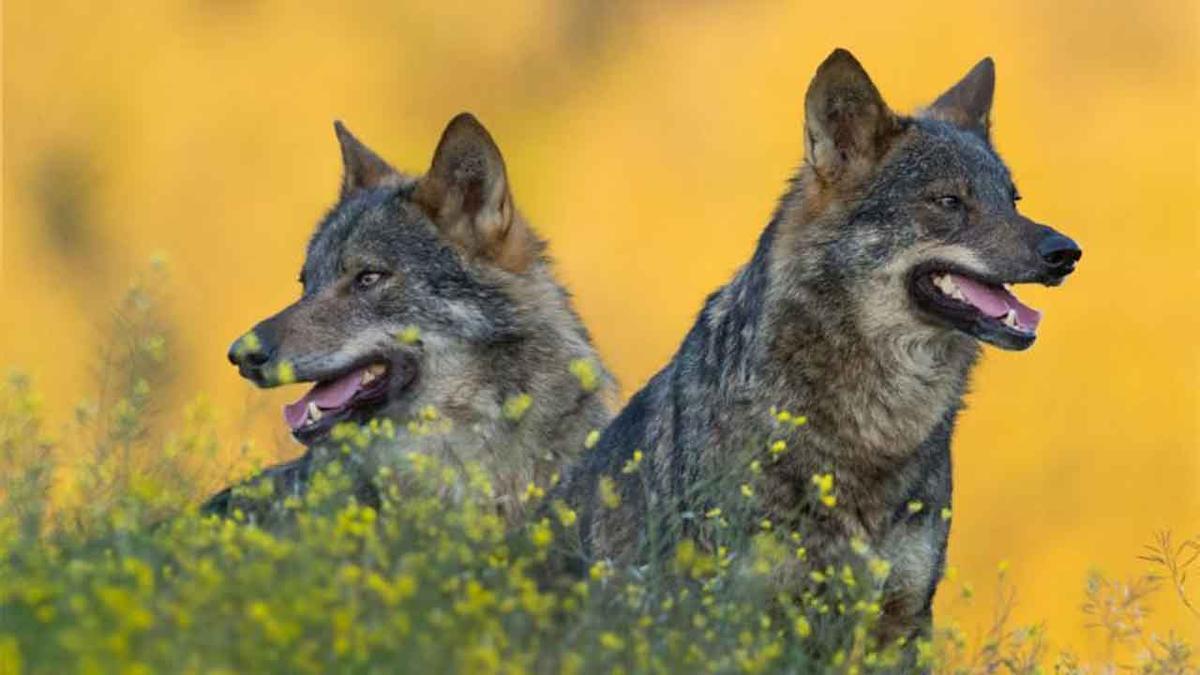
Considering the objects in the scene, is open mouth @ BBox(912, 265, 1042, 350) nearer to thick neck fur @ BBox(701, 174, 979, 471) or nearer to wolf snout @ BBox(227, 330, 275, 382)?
thick neck fur @ BBox(701, 174, 979, 471)

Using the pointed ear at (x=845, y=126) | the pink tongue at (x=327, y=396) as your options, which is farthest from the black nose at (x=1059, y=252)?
the pink tongue at (x=327, y=396)

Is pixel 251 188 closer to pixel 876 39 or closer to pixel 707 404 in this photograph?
pixel 876 39

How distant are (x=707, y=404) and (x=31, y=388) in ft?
7.05

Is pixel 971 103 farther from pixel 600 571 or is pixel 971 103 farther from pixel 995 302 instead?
pixel 600 571

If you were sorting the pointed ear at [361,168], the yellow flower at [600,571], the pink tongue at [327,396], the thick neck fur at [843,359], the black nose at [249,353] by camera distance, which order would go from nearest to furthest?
the yellow flower at [600,571], the thick neck fur at [843,359], the black nose at [249,353], the pink tongue at [327,396], the pointed ear at [361,168]

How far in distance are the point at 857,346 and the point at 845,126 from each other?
0.78 meters

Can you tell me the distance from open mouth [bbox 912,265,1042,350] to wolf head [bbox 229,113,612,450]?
4.68 feet

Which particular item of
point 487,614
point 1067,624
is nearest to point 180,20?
point 1067,624

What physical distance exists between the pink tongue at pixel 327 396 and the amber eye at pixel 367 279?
338 millimetres

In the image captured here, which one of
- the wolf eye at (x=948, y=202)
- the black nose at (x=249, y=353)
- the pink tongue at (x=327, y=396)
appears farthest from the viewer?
the pink tongue at (x=327, y=396)

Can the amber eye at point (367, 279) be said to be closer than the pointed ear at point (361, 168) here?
Yes

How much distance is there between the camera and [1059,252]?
7258 millimetres

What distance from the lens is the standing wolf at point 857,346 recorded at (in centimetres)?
705

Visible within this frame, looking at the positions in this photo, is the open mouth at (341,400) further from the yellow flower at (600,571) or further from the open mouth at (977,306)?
the yellow flower at (600,571)
